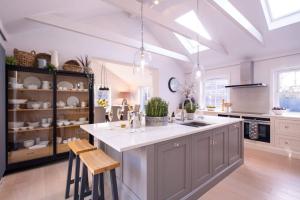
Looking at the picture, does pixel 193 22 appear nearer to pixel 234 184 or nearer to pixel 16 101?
pixel 234 184

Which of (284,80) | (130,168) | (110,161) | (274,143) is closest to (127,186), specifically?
(130,168)

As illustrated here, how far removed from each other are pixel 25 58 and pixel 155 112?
2564 mm

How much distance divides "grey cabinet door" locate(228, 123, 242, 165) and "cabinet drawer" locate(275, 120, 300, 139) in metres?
1.25

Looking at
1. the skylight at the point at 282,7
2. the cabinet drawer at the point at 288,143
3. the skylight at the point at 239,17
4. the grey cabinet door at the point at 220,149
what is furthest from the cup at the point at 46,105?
the cabinet drawer at the point at 288,143

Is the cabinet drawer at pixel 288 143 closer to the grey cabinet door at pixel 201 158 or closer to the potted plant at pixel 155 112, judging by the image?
the grey cabinet door at pixel 201 158

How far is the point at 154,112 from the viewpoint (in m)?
2.19

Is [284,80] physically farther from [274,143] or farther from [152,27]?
[152,27]

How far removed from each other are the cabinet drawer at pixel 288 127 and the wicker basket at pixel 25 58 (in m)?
5.23

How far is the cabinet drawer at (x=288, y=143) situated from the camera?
3.30 meters

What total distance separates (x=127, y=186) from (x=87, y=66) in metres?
2.76

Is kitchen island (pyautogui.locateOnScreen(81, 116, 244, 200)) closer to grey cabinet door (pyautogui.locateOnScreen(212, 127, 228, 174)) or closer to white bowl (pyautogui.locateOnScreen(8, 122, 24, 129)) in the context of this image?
grey cabinet door (pyautogui.locateOnScreen(212, 127, 228, 174))

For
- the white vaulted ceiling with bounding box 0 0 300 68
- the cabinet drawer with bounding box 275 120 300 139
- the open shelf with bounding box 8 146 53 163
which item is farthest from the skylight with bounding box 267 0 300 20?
the open shelf with bounding box 8 146 53 163

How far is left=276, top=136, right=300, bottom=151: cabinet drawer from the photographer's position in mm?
3301

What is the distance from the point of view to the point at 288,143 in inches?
134
